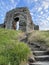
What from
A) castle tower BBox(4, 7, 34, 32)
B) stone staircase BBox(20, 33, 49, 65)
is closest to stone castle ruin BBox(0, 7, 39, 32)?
castle tower BBox(4, 7, 34, 32)

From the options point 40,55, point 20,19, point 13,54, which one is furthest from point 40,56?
point 20,19

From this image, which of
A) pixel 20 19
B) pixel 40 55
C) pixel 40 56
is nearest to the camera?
pixel 40 56

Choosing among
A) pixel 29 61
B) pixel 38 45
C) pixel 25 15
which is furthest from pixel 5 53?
pixel 25 15

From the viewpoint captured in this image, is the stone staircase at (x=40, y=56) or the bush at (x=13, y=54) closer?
the bush at (x=13, y=54)

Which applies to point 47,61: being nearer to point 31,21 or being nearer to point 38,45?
point 38,45

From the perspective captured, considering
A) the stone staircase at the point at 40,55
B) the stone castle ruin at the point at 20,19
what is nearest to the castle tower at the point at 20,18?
the stone castle ruin at the point at 20,19

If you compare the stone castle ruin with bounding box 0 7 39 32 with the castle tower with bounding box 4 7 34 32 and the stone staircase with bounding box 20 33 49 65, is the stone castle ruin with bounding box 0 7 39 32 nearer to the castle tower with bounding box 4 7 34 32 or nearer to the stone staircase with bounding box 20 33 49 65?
the castle tower with bounding box 4 7 34 32

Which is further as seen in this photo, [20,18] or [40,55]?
[20,18]

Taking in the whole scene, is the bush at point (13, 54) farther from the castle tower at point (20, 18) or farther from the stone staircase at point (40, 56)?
the castle tower at point (20, 18)

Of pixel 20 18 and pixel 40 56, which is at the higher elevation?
pixel 20 18

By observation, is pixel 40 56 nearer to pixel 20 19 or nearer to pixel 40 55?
pixel 40 55

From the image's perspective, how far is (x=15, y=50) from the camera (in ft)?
19.7

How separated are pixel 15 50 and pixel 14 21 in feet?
59.6

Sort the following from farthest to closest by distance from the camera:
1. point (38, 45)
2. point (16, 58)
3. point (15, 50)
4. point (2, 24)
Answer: point (2, 24) → point (38, 45) → point (15, 50) → point (16, 58)
